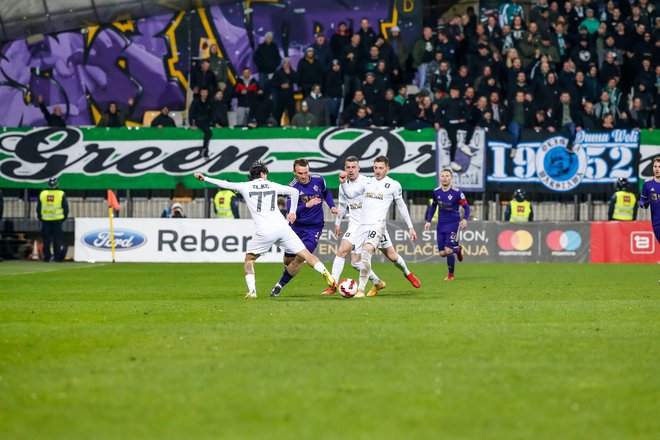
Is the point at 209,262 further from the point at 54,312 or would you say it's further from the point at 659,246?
the point at 54,312

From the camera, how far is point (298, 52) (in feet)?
117

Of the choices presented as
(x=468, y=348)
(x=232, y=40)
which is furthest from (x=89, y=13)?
(x=468, y=348)

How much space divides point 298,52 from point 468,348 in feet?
86.1

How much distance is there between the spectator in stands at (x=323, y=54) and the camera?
3275cm

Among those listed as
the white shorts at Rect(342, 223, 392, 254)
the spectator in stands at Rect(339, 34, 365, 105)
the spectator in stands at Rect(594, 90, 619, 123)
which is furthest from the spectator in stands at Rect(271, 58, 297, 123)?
the white shorts at Rect(342, 223, 392, 254)

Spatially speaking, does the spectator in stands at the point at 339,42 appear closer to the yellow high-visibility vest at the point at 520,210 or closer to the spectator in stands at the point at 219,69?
the spectator in stands at the point at 219,69

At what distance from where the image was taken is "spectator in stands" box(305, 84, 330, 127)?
32188mm

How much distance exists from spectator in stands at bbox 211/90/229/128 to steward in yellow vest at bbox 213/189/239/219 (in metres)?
1.98

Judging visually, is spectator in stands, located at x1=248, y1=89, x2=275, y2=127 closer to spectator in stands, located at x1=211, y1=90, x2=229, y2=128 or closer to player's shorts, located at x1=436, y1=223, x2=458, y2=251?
spectator in stands, located at x1=211, y1=90, x2=229, y2=128

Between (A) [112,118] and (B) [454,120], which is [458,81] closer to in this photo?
(B) [454,120]

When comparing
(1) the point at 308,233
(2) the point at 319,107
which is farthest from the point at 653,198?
(2) the point at 319,107

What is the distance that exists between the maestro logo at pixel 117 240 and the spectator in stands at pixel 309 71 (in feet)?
21.5

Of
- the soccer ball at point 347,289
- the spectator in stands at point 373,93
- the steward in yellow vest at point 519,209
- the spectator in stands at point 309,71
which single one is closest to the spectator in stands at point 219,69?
the spectator in stands at point 309,71

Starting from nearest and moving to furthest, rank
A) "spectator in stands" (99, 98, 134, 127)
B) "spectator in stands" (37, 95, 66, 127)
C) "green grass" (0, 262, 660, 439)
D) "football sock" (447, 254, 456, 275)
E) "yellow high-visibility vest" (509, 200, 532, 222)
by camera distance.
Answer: "green grass" (0, 262, 660, 439) → "football sock" (447, 254, 456, 275) → "yellow high-visibility vest" (509, 200, 532, 222) → "spectator in stands" (99, 98, 134, 127) → "spectator in stands" (37, 95, 66, 127)
